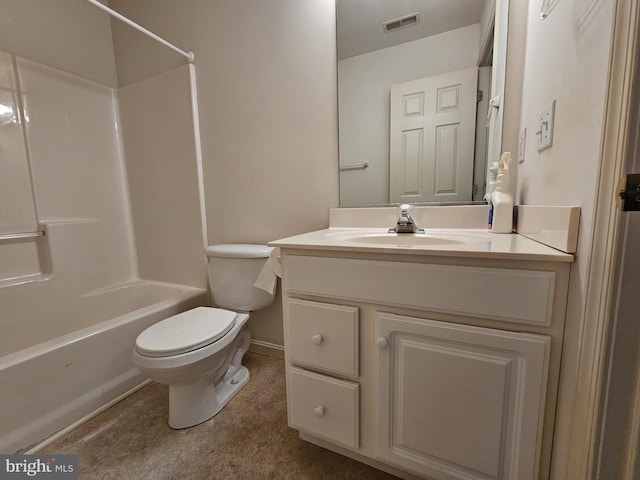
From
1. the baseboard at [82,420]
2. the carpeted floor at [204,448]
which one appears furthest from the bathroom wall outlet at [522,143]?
the baseboard at [82,420]

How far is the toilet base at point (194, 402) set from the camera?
1.10 meters

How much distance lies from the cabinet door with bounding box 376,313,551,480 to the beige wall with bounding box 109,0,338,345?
2.57ft

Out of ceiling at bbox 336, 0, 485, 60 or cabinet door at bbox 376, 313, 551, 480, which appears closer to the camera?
cabinet door at bbox 376, 313, 551, 480

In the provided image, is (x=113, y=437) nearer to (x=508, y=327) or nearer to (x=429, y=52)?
(x=508, y=327)

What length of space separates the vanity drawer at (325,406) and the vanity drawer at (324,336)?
4cm

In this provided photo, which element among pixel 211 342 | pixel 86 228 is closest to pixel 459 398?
pixel 211 342

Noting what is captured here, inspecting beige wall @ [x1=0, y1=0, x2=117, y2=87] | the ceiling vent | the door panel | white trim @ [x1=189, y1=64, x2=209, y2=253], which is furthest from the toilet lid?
beige wall @ [x1=0, y1=0, x2=117, y2=87]

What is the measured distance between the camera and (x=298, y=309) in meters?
0.86

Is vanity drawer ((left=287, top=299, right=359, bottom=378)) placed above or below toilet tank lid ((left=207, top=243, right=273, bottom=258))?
below

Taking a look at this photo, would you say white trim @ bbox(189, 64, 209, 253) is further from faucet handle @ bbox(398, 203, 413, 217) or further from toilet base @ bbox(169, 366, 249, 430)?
faucet handle @ bbox(398, 203, 413, 217)

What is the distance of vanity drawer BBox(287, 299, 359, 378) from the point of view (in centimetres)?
79

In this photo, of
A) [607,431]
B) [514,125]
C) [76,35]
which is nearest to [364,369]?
[607,431]

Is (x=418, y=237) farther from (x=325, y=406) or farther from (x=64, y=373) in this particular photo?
(x=64, y=373)

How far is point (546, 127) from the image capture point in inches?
28.5
